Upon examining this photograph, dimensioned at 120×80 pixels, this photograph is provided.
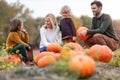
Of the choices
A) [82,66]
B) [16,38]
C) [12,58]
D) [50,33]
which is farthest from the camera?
[50,33]

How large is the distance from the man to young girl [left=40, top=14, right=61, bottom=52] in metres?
0.67

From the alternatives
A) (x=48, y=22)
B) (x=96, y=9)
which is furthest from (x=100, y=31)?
(x=48, y=22)

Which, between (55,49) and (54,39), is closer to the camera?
(55,49)

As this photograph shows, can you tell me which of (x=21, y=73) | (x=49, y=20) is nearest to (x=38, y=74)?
(x=21, y=73)

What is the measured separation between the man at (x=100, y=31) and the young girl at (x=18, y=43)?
1268mm

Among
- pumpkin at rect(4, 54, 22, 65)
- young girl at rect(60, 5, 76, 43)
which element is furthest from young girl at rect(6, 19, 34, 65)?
young girl at rect(60, 5, 76, 43)

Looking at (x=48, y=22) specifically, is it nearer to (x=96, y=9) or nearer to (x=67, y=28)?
(x=67, y=28)

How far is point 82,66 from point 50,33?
4.88 metres

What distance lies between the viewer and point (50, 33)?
900 cm

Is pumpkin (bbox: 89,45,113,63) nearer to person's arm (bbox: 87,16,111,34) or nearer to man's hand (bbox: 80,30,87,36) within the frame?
person's arm (bbox: 87,16,111,34)

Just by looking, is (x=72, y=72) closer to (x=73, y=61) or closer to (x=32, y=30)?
(x=73, y=61)

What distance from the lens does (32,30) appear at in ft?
139

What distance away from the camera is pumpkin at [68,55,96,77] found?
4074 mm

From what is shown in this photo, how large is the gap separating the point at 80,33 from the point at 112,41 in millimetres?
688
